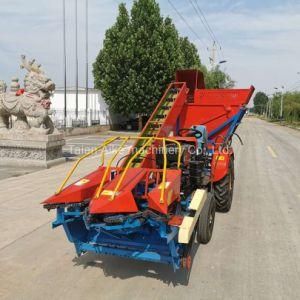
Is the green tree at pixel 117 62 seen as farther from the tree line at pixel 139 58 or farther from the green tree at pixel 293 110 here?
the green tree at pixel 293 110

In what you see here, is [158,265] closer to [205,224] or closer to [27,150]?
[205,224]

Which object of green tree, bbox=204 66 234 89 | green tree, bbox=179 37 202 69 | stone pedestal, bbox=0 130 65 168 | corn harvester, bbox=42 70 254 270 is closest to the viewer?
corn harvester, bbox=42 70 254 270

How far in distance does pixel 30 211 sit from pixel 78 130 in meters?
21.8

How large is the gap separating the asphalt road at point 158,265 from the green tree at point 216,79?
132ft

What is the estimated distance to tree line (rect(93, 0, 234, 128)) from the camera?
94.3ft

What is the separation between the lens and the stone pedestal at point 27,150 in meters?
12.0

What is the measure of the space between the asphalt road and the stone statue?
5.10m

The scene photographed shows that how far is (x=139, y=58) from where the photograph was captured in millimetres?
28859

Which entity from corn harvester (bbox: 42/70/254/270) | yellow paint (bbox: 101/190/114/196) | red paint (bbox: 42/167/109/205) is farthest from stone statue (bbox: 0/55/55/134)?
yellow paint (bbox: 101/190/114/196)

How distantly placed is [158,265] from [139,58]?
2555 cm

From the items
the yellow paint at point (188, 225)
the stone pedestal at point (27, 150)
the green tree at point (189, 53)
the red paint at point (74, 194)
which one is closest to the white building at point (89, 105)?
the green tree at point (189, 53)

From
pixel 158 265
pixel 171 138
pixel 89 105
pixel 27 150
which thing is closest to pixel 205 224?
pixel 158 265

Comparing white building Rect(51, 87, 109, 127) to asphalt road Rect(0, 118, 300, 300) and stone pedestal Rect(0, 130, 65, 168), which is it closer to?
stone pedestal Rect(0, 130, 65, 168)

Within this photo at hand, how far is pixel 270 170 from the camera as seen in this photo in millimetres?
12422
